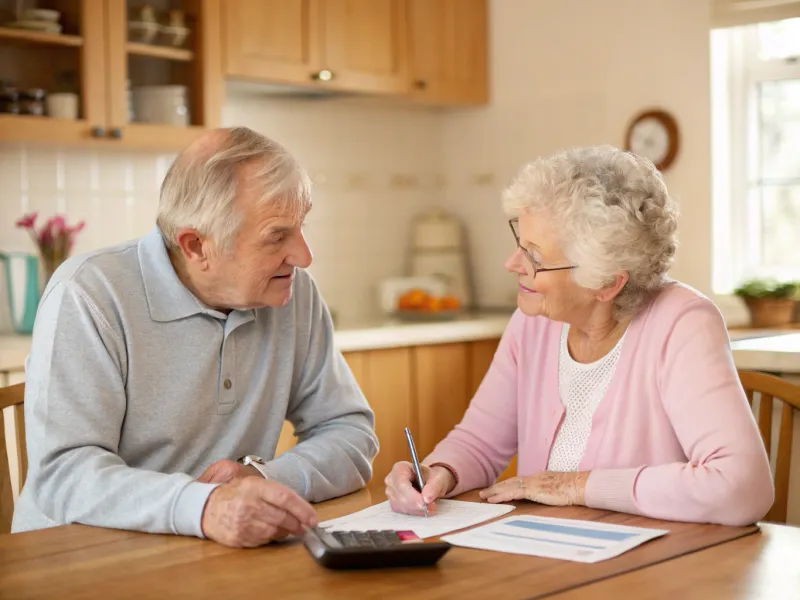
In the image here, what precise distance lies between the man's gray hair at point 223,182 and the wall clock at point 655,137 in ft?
8.90

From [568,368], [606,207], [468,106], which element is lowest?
[568,368]

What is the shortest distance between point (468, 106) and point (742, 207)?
1329 millimetres

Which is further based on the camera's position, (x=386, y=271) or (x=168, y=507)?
(x=386, y=271)

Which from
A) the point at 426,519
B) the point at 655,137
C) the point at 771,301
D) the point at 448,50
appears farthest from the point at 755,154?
the point at 426,519

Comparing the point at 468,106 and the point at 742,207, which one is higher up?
the point at 468,106

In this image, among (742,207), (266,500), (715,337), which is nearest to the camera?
(266,500)

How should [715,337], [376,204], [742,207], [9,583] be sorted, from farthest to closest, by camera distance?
[376,204] → [742,207] → [715,337] → [9,583]

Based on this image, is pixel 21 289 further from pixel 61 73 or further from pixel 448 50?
pixel 448 50

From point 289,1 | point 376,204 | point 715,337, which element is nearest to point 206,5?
point 289,1

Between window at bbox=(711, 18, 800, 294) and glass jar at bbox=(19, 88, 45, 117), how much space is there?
2.50 meters

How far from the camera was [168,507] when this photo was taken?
1.57 m

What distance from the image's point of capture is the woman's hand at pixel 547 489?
1.72m

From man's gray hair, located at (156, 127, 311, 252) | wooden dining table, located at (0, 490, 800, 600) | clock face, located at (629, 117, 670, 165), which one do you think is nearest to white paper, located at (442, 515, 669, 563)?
wooden dining table, located at (0, 490, 800, 600)

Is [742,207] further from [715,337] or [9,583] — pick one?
[9,583]
